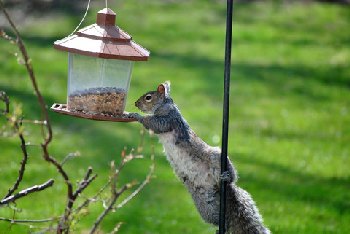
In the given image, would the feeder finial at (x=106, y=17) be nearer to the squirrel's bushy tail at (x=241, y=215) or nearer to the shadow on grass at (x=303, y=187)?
the squirrel's bushy tail at (x=241, y=215)

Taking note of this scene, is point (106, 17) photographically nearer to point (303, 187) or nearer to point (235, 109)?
point (303, 187)

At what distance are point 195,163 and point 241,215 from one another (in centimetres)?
29

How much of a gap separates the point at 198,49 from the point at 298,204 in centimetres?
586

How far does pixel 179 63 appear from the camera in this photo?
36.8 feet

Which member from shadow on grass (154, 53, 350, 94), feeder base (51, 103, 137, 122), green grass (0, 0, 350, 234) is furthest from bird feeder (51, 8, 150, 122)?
shadow on grass (154, 53, 350, 94)

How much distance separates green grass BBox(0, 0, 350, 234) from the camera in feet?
20.4

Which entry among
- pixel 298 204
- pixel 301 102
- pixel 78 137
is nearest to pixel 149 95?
pixel 298 204

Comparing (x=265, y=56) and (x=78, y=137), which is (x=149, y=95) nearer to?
(x=78, y=137)

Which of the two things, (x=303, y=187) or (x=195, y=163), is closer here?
(x=195, y=163)

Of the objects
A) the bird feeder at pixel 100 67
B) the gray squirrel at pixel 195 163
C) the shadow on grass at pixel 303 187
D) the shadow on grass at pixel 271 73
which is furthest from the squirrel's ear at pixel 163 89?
the shadow on grass at pixel 271 73

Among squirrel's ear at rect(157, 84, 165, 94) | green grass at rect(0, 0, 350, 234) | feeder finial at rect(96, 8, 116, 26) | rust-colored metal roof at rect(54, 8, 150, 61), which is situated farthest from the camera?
green grass at rect(0, 0, 350, 234)

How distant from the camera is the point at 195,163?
3643 millimetres

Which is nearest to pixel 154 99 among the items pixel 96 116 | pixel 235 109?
pixel 96 116

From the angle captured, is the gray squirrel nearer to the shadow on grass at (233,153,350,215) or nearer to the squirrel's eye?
the squirrel's eye
